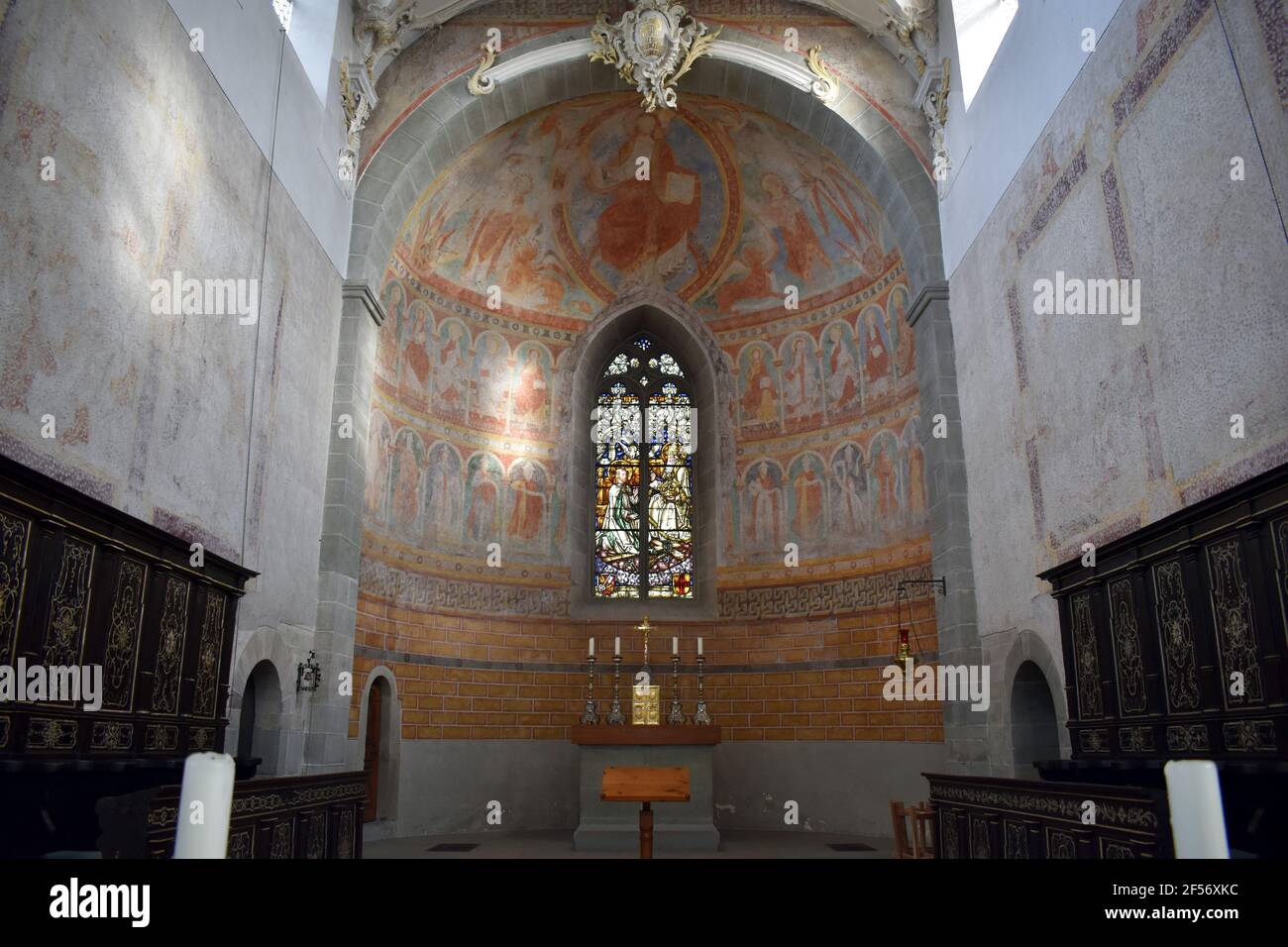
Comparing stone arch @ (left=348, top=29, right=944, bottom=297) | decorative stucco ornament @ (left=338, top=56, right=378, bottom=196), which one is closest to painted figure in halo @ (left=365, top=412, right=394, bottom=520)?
stone arch @ (left=348, top=29, right=944, bottom=297)

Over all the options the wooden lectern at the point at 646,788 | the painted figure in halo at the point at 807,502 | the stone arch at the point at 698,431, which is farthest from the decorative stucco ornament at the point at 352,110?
the wooden lectern at the point at 646,788

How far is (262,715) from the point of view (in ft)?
36.9

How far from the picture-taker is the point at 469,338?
1684 centimetres

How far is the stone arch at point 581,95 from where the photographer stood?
→ 14070 mm

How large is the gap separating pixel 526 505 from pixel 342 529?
4659 mm

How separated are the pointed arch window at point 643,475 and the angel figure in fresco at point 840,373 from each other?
2.89 metres

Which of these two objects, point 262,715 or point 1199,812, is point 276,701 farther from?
point 1199,812

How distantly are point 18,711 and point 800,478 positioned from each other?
12.6 meters

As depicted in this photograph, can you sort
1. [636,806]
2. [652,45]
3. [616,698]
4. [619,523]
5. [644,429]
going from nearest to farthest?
[636,806], [616,698], [652,45], [619,523], [644,429]

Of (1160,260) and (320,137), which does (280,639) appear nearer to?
(320,137)

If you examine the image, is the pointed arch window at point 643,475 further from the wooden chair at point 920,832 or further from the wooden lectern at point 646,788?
the wooden lectern at point 646,788

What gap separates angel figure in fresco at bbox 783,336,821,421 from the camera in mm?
16953

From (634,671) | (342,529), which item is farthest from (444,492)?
(634,671)
